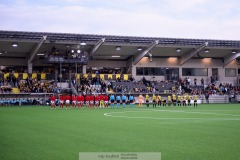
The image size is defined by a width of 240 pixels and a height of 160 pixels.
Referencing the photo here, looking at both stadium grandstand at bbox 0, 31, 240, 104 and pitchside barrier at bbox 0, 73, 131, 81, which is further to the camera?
pitchside barrier at bbox 0, 73, 131, 81

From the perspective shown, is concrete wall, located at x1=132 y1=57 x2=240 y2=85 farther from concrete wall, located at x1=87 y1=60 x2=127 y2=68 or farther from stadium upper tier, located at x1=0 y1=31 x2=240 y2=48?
stadium upper tier, located at x1=0 y1=31 x2=240 y2=48

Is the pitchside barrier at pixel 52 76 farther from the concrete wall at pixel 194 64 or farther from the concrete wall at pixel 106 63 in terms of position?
the concrete wall at pixel 194 64

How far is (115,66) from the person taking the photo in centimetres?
6575

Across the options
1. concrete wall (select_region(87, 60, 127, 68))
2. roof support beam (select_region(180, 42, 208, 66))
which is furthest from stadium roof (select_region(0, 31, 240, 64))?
concrete wall (select_region(87, 60, 127, 68))

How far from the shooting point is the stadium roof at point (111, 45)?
54406 millimetres

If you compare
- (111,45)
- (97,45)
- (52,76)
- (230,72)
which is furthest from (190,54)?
(52,76)

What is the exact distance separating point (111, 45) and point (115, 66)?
7.44m

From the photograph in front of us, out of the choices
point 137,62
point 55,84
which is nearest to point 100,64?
point 137,62

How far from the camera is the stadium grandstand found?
55125mm

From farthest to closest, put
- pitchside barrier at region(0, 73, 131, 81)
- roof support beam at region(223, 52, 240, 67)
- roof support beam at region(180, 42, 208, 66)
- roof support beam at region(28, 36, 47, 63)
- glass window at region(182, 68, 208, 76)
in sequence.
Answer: glass window at region(182, 68, 208, 76) → roof support beam at region(223, 52, 240, 67) → roof support beam at region(180, 42, 208, 66) → pitchside barrier at region(0, 73, 131, 81) → roof support beam at region(28, 36, 47, 63)

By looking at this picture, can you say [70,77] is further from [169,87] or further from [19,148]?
[19,148]

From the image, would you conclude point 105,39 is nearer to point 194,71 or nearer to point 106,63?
point 106,63

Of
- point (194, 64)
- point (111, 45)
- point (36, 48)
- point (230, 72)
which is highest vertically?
point (111, 45)

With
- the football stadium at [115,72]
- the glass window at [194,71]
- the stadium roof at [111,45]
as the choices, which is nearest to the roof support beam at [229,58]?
the football stadium at [115,72]
